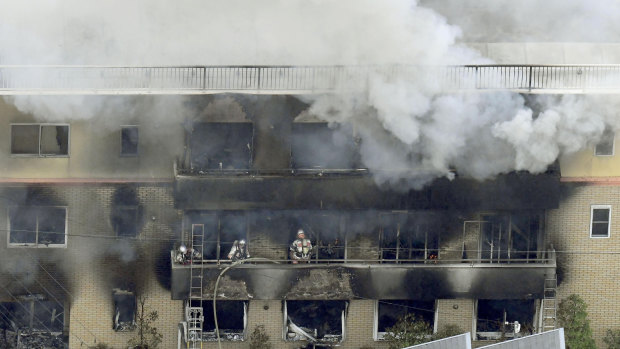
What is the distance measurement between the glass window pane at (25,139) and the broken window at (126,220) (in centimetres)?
218

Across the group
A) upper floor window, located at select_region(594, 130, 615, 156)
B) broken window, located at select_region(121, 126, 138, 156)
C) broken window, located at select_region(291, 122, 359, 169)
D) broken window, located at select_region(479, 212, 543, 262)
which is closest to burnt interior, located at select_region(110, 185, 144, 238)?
broken window, located at select_region(121, 126, 138, 156)

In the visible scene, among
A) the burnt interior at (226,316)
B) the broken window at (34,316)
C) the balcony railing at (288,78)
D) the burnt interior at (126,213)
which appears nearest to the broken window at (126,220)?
the burnt interior at (126,213)

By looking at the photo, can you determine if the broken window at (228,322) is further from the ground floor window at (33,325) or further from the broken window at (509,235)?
the broken window at (509,235)

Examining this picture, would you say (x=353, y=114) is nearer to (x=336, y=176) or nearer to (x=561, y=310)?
(x=336, y=176)

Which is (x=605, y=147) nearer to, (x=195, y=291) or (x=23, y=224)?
(x=195, y=291)

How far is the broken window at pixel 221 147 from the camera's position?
113ft

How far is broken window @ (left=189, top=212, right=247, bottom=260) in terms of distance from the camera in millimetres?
34844

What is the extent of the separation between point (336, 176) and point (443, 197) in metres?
2.35

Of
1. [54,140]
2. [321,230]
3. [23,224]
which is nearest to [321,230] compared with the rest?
[321,230]

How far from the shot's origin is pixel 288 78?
112 ft

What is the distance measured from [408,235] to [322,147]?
2.76 m

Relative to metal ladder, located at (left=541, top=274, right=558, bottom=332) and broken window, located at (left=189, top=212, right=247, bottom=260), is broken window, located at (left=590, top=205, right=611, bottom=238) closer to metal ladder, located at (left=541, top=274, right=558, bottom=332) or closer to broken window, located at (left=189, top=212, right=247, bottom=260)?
metal ladder, located at (left=541, top=274, right=558, bottom=332)

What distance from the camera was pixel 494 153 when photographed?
112 feet

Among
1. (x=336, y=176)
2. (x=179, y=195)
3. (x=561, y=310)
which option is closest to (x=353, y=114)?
(x=336, y=176)
